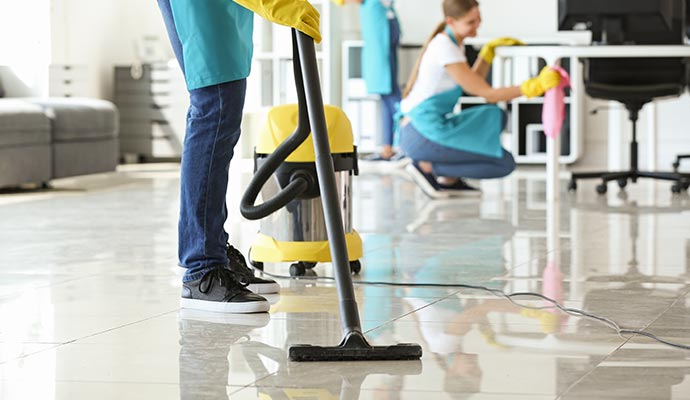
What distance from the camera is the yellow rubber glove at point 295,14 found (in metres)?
2.17

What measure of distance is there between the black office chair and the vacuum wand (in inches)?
145

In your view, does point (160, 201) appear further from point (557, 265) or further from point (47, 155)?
point (557, 265)

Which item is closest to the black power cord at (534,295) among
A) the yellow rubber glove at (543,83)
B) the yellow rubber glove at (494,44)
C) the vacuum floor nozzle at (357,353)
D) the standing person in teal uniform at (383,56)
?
the vacuum floor nozzle at (357,353)

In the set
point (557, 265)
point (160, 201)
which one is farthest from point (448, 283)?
point (160, 201)

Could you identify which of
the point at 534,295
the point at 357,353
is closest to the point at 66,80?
the point at 534,295

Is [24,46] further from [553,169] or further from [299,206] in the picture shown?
[299,206]

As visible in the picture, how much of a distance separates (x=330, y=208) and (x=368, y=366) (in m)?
0.31

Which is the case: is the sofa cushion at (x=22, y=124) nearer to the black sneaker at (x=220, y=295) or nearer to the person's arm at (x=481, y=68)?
the person's arm at (x=481, y=68)

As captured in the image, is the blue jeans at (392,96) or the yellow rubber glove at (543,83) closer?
the yellow rubber glove at (543,83)

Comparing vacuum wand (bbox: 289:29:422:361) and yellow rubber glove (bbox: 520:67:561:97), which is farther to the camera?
yellow rubber glove (bbox: 520:67:561:97)

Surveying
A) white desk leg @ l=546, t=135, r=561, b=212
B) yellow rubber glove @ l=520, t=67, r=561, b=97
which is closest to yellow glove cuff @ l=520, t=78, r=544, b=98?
yellow rubber glove @ l=520, t=67, r=561, b=97

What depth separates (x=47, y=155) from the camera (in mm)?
6180

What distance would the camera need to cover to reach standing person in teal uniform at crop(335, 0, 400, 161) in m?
7.78

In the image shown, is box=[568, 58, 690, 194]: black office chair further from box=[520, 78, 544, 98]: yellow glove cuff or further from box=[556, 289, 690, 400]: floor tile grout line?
box=[556, 289, 690, 400]: floor tile grout line
